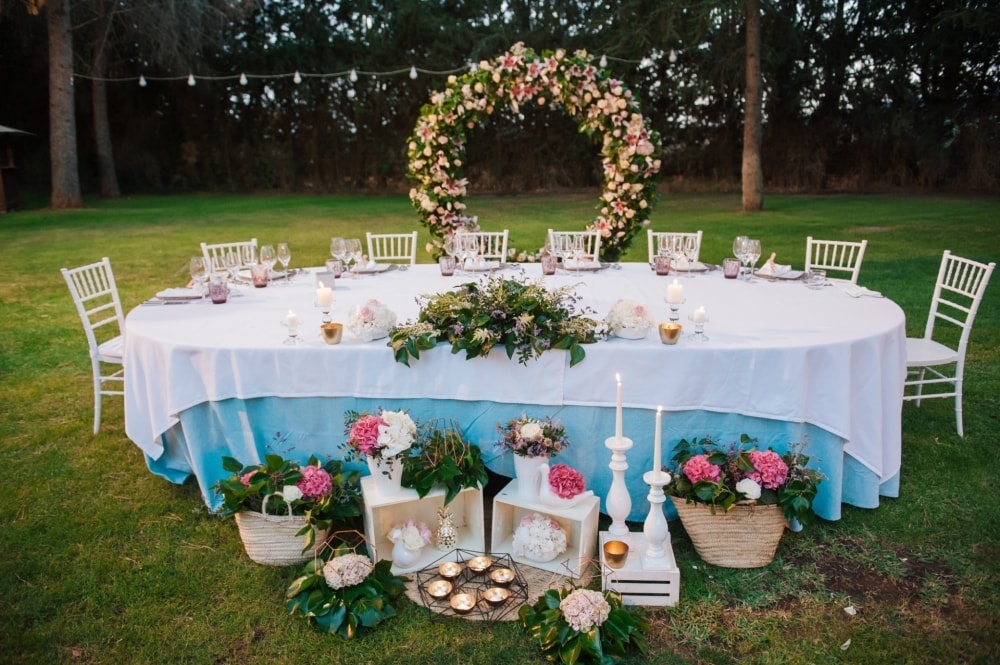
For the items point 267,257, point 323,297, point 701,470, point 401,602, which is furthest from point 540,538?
point 267,257

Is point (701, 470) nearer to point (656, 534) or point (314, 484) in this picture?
point (656, 534)

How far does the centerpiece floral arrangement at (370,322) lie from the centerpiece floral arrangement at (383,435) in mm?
498

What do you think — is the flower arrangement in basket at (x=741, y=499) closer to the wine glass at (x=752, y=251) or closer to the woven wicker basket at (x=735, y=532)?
the woven wicker basket at (x=735, y=532)

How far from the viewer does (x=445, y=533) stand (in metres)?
3.28

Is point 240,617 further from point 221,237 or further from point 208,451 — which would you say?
point 221,237

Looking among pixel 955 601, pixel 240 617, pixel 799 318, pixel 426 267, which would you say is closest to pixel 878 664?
pixel 955 601

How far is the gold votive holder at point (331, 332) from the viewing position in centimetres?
351

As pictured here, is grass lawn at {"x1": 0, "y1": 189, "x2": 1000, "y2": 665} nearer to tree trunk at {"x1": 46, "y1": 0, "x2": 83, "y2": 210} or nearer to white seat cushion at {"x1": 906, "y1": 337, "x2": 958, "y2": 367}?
white seat cushion at {"x1": 906, "y1": 337, "x2": 958, "y2": 367}

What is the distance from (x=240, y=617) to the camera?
9.75 feet

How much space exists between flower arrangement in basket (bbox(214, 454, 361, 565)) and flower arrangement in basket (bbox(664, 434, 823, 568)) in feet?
4.83

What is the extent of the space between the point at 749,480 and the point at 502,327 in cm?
123

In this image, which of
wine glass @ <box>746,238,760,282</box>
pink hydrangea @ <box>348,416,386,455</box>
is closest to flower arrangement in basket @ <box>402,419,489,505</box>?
pink hydrangea @ <box>348,416,386,455</box>

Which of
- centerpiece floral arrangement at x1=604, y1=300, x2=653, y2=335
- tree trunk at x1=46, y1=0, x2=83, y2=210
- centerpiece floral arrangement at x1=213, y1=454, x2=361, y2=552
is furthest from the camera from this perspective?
tree trunk at x1=46, y1=0, x2=83, y2=210

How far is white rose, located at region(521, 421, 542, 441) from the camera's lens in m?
3.14
